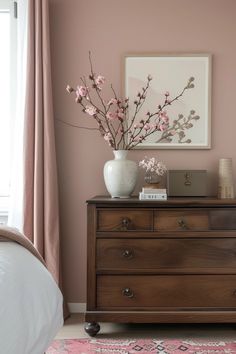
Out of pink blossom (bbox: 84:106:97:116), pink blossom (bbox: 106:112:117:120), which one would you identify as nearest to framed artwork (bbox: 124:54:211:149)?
pink blossom (bbox: 106:112:117:120)

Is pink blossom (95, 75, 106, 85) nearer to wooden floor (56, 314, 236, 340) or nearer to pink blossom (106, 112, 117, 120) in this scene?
pink blossom (106, 112, 117, 120)

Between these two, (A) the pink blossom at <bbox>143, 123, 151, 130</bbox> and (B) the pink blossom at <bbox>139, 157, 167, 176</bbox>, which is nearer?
(B) the pink blossom at <bbox>139, 157, 167, 176</bbox>

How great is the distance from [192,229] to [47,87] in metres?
1.41

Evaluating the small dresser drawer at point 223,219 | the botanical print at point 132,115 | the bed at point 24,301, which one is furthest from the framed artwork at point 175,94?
the bed at point 24,301

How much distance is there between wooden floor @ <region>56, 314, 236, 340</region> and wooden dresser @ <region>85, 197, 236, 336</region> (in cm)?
20

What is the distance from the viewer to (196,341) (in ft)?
8.54

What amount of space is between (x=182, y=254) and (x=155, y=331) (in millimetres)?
578

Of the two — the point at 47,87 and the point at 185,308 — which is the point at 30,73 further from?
the point at 185,308

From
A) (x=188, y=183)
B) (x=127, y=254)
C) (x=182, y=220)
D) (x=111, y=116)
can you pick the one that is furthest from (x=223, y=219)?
(x=111, y=116)

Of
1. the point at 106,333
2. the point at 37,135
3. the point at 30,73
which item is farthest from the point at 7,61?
the point at 106,333

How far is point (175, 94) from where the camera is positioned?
3.14 meters

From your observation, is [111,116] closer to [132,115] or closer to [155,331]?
[132,115]

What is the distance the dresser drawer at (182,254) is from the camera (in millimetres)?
2617

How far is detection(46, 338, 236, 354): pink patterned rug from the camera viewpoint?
95.6 inches
